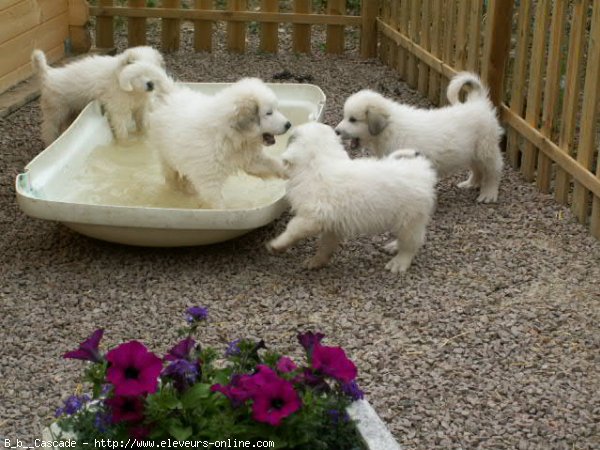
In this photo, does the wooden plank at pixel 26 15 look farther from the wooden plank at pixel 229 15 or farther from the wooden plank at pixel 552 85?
the wooden plank at pixel 552 85

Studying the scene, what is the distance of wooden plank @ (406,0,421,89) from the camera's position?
30.2 feet

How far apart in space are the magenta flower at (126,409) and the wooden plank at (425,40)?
678 centimetres

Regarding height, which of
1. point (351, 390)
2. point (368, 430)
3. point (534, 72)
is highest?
point (534, 72)

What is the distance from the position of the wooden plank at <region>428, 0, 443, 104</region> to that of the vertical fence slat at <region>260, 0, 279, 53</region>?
7.15ft

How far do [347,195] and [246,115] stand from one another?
76 centimetres

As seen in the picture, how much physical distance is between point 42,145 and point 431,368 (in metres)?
4.34

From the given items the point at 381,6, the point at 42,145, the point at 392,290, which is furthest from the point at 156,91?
the point at 381,6

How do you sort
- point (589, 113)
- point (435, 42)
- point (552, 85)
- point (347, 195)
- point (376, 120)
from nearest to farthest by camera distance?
point (347, 195) → point (589, 113) → point (376, 120) → point (552, 85) → point (435, 42)

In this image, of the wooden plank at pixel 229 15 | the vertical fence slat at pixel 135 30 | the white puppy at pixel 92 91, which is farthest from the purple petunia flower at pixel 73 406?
the vertical fence slat at pixel 135 30

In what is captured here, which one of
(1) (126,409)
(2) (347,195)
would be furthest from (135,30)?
(1) (126,409)

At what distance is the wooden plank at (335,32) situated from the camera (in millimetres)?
10398

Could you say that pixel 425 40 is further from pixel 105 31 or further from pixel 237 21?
pixel 105 31

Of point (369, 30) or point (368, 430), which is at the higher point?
point (369, 30)

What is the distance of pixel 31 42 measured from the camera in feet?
29.2
